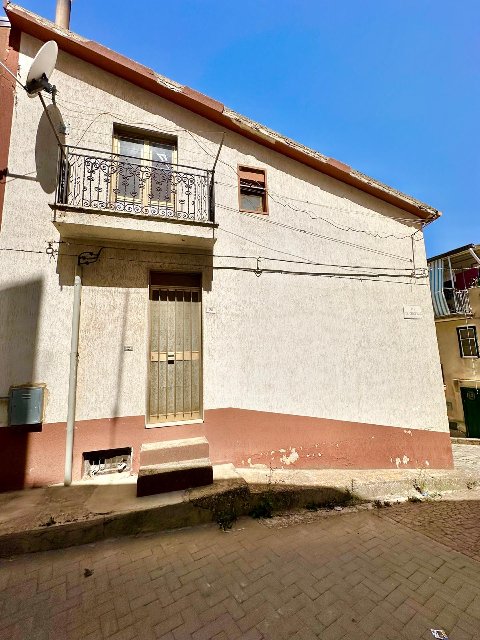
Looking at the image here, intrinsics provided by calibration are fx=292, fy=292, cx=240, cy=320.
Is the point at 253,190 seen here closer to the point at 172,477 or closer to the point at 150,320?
the point at 150,320

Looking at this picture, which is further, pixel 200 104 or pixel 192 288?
pixel 200 104

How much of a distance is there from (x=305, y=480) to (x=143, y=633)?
333cm

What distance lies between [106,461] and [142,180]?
17.2 ft

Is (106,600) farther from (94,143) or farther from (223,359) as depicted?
(94,143)

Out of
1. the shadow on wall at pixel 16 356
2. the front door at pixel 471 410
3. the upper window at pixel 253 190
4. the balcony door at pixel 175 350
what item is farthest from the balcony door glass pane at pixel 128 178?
the front door at pixel 471 410

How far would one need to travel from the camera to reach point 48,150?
5.12 metres

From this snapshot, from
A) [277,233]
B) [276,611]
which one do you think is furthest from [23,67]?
[276,611]

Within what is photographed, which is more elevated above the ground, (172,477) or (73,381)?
Result: (73,381)

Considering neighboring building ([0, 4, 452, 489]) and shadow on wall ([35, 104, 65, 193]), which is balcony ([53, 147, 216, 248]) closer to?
neighboring building ([0, 4, 452, 489])

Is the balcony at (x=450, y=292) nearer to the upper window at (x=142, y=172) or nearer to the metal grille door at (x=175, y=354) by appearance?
the metal grille door at (x=175, y=354)

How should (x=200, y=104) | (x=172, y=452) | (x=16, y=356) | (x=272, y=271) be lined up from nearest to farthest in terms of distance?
(x=172, y=452)
(x=16, y=356)
(x=200, y=104)
(x=272, y=271)

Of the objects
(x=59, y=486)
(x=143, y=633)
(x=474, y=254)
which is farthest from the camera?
(x=474, y=254)

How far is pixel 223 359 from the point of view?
18.7ft

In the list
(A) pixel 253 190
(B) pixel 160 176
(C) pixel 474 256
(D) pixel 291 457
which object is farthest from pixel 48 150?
(C) pixel 474 256
